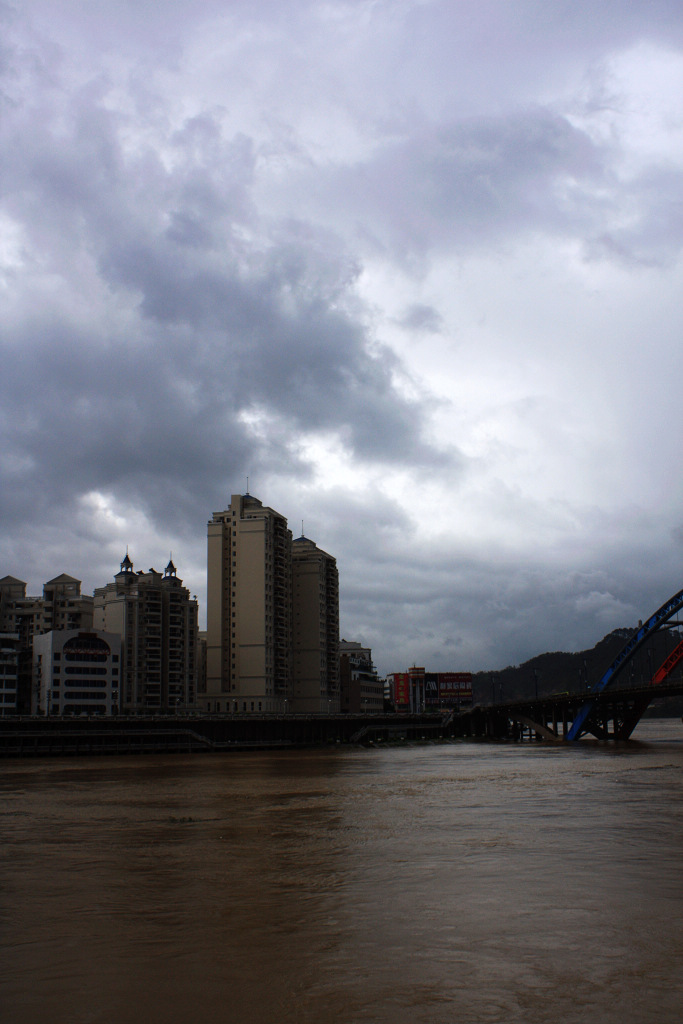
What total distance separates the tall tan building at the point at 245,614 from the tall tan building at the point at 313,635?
9265mm

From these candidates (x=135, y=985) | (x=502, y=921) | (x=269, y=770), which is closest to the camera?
(x=135, y=985)

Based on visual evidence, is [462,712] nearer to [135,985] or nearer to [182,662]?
[182,662]

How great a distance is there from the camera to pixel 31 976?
17359 millimetres

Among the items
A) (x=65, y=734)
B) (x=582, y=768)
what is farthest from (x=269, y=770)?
(x=65, y=734)

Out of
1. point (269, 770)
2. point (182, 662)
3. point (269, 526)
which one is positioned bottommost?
point (269, 770)

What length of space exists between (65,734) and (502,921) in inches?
4132

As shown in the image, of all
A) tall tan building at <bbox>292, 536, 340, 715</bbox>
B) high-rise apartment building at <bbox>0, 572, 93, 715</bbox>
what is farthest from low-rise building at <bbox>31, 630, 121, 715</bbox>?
tall tan building at <bbox>292, 536, 340, 715</bbox>

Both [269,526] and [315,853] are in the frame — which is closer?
[315,853]

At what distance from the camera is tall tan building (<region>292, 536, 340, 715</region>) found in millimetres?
174625

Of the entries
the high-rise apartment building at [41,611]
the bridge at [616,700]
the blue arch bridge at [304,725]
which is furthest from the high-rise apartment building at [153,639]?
the bridge at [616,700]

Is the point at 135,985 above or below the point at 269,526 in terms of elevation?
below

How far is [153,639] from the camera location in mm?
164375

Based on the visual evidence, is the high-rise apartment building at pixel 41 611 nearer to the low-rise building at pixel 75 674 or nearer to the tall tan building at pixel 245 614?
the low-rise building at pixel 75 674

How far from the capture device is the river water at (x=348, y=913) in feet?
50.8
